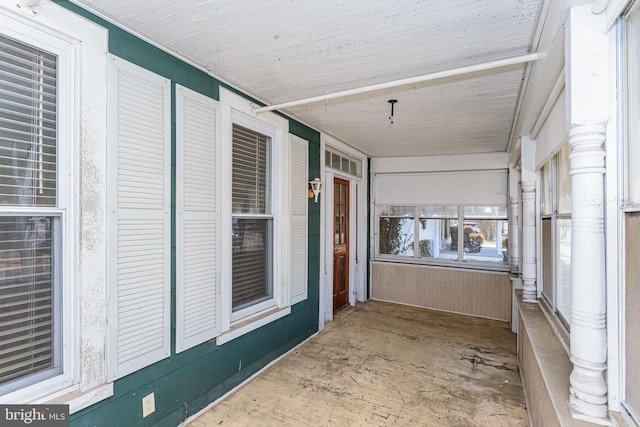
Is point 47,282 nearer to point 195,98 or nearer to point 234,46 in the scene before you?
point 195,98

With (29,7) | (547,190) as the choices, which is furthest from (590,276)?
(29,7)

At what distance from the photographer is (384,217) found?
614 cm

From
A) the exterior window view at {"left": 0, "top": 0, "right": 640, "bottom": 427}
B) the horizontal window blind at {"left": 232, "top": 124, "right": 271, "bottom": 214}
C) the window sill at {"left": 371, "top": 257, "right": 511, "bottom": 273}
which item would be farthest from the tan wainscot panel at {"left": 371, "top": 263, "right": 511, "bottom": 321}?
the horizontal window blind at {"left": 232, "top": 124, "right": 271, "bottom": 214}

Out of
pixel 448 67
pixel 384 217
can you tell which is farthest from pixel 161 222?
pixel 384 217

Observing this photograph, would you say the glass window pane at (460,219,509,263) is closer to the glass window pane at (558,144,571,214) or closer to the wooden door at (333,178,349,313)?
the wooden door at (333,178,349,313)

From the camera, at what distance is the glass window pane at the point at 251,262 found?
3.01 meters

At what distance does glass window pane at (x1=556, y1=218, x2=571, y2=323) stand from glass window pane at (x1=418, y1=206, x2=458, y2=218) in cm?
303

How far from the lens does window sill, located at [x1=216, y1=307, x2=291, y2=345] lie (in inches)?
108

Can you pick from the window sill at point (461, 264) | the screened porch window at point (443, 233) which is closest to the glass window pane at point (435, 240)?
the screened porch window at point (443, 233)

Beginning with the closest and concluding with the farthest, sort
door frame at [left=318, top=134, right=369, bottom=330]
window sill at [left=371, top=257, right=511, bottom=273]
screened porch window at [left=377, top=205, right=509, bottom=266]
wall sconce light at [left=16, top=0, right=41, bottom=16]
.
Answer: wall sconce light at [left=16, top=0, right=41, bottom=16] < door frame at [left=318, top=134, right=369, bottom=330] < window sill at [left=371, top=257, right=511, bottom=273] < screened porch window at [left=377, top=205, right=509, bottom=266]

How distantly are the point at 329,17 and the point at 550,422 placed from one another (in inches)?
93.9

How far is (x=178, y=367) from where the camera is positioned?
234 cm

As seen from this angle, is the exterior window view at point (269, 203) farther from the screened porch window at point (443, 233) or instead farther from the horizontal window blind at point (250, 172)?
the screened porch window at point (443, 233)

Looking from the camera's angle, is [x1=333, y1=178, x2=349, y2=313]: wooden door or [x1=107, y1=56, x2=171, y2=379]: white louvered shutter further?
[x1=333, y1=178, x2=349, y2=313]: wooden door
